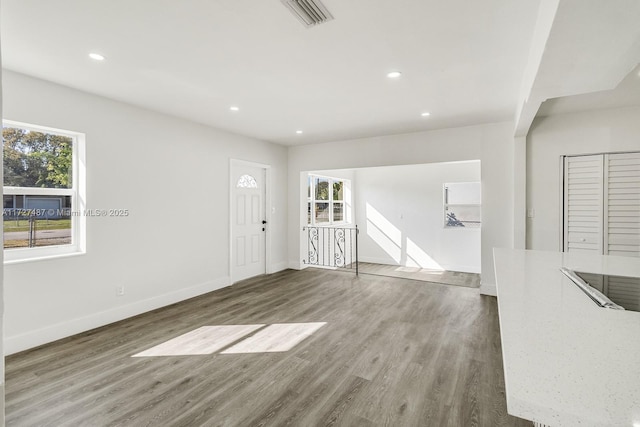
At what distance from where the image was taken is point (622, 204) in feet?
12.6

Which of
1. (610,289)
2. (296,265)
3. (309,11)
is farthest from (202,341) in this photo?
(296,265)

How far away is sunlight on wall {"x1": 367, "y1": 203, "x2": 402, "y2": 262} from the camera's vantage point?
24.5 feet

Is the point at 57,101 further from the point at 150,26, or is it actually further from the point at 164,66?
the point at 150,26

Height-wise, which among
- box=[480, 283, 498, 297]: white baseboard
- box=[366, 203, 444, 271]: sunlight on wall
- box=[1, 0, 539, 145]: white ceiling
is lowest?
box=[480, 283, 498, 297]: white baseboard

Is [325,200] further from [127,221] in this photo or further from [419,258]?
[127,221]

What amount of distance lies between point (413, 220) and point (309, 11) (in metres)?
5.87

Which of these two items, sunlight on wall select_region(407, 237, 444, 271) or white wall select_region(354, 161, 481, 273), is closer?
white wall select_region(354, 161, 481, 273)

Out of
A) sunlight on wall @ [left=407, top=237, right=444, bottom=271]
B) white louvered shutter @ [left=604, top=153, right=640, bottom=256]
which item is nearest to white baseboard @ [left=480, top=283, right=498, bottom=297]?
white louvered shutter @ [left=604, top=153, right=640, bottom=256]

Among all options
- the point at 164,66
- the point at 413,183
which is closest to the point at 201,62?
the point at 164,66

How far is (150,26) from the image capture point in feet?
7.11

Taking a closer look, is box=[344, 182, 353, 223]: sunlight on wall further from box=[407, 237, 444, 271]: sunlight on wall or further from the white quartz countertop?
the white quartz countertop

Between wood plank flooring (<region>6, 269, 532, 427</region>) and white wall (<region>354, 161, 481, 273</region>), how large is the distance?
9.40 feet

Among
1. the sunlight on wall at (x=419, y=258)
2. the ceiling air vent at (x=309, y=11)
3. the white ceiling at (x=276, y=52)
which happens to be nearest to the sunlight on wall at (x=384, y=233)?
the sunlight on wall at (x=419, y=258)

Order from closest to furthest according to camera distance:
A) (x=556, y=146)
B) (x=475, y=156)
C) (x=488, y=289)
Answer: (x=556, y=146) < (x=488, y=289) < (x=475, y=156)
